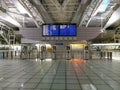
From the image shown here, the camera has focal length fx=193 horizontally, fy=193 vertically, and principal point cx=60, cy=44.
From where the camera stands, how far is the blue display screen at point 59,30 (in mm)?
17516

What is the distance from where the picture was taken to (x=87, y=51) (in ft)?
63.6

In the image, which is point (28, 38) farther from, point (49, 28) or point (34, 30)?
point (49, 28)

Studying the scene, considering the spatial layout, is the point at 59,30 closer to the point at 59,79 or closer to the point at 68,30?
the point at 68,30

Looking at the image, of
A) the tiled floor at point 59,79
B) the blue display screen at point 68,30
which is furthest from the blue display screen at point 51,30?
the tiled floor at point 59,79

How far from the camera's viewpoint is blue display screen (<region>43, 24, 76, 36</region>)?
1752cm

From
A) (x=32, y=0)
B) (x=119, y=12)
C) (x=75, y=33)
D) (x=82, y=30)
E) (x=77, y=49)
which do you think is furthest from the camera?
(x=77, y=49)

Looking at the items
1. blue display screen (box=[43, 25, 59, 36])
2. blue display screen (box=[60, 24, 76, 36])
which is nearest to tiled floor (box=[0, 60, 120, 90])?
blue display screen (box=[60, 24, 76, 36])

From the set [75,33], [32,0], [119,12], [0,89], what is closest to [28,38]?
[75,33]

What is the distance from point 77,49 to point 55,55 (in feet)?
8.74

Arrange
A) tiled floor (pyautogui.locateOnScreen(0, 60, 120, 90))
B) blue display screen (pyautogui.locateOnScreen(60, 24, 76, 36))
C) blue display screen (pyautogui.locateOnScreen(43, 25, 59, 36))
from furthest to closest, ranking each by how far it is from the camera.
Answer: blue display screen (pyautogui.locateOnScreen(43, 25, 59, 36)), blue display screen (pyautogui.locateOnScreen(60, 24, 76, 36)), tiled floor (pyautogui.locateOnScreen(0, 60, 120, 90))

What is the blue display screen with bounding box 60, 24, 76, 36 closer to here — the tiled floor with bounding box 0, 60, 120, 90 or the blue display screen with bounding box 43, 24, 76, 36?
the blue display screen with bounding box 43, 24, 76, 36

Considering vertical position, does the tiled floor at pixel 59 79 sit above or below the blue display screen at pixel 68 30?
below

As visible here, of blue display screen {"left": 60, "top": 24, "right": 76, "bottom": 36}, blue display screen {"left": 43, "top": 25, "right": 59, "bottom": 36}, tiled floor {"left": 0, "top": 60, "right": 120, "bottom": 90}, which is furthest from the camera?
blue display screen {"left": 43, "top": 25, "right": 59, "bottom": 36}

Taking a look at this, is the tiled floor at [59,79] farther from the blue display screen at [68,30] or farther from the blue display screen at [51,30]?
the blue display screen at [51,30]
